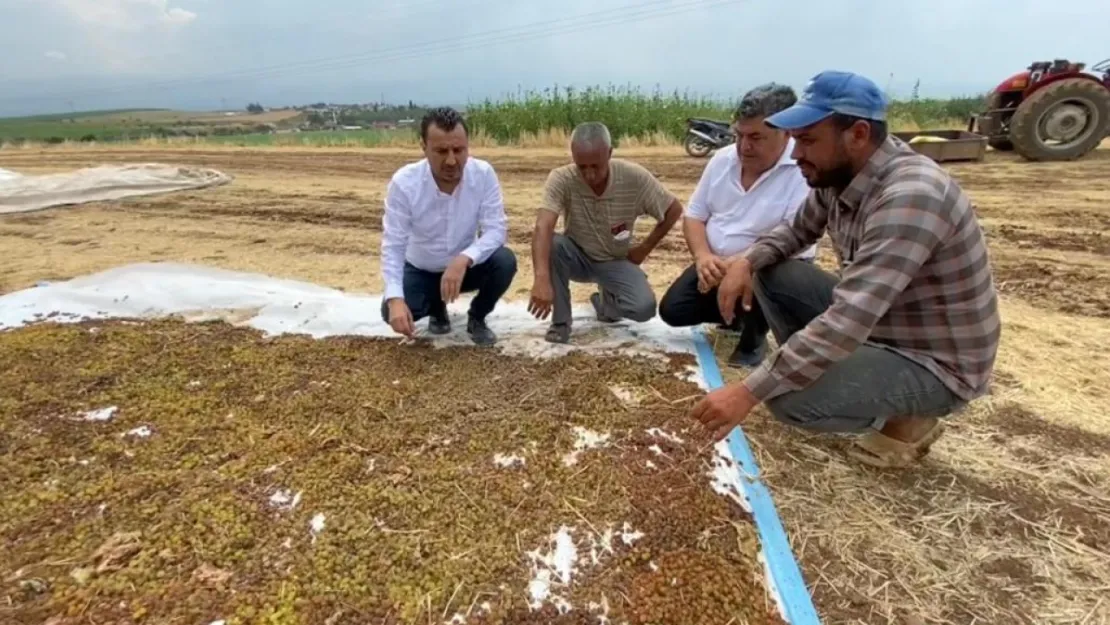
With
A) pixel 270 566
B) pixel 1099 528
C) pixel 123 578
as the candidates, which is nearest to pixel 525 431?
pixel 270 566

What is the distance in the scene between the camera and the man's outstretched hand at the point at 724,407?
154 cm

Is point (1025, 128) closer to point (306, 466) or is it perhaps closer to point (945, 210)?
point (945, 210)

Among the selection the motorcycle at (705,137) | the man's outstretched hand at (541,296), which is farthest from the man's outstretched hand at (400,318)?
the motorcycle at (705,137)

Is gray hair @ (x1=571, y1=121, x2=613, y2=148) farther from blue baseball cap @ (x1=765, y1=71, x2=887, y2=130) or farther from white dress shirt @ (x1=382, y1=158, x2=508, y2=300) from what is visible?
blue baseball cap @ (x1=765, y1=71, x2=887, y2=130)

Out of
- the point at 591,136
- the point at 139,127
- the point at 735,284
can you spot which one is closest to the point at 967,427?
the point at 735,284

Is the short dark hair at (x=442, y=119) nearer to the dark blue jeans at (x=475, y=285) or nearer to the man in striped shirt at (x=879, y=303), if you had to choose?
the dark blue jeans at (x=475, y=285)

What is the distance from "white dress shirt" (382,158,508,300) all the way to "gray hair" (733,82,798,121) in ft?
3.52

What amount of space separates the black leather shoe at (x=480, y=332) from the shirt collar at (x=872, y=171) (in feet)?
5.34

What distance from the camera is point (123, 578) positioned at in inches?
58.9

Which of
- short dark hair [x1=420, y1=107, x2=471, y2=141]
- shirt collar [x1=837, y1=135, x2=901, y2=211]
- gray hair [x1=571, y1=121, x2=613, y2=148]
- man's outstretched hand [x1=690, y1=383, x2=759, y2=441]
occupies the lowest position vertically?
man's outstretched hand [x1=690, y1=383, x2=759, y2=441]

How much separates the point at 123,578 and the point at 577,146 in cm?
197

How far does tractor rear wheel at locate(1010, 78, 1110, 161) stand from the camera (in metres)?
6.47

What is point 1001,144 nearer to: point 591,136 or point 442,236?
point 591,136

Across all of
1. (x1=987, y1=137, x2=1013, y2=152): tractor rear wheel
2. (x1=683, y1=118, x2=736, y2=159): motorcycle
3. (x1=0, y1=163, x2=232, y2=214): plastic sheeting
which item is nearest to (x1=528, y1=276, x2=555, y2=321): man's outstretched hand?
(x1=683, y1=118, x2=736, y2=159): motorcycle
